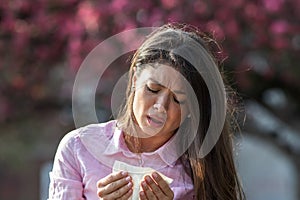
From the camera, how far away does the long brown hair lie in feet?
8.05

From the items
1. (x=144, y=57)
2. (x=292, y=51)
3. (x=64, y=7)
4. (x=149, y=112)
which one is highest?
(x=64, y=7)

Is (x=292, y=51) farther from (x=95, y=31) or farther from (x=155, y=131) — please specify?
(x=155, y=131)

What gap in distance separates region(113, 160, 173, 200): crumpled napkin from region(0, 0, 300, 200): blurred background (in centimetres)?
300

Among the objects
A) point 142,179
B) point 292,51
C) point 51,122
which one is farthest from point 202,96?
point 51,122

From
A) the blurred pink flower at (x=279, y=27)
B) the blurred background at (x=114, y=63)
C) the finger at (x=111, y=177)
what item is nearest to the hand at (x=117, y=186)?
the finger at (x=111, y=177)

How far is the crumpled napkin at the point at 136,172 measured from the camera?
7.71 ft

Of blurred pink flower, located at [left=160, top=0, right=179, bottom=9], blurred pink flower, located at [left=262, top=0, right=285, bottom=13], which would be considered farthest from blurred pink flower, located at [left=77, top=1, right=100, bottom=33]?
blurred pink flower, located at [left=262, top=0, right=285, bottom=13]

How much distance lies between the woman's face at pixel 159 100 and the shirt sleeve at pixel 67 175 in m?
0.22

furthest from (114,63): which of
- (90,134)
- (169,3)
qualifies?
(90,134)

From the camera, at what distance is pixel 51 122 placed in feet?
26.3

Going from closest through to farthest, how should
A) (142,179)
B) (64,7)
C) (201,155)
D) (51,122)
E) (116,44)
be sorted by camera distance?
(142,179)
(201,155)
(116,44)
(64,7)
(51,122)

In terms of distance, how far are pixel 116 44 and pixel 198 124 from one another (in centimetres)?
366

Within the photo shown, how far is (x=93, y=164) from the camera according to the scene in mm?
2488

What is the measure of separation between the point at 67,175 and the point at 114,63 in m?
3.86
